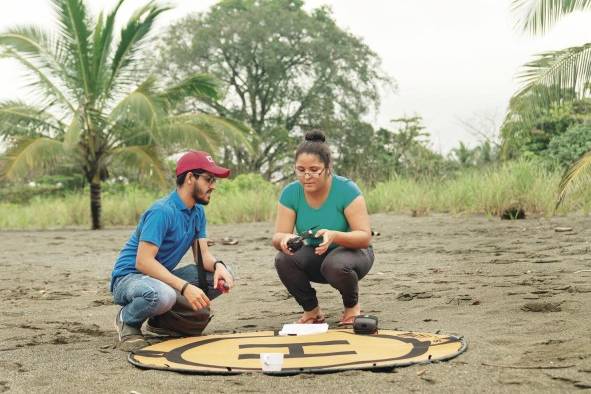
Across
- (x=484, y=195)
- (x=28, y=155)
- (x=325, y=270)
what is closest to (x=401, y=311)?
(x=325, y=270)

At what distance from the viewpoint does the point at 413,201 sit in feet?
48.0

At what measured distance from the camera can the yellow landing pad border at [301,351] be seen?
373cm

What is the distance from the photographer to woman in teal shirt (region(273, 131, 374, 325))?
467 centimetres

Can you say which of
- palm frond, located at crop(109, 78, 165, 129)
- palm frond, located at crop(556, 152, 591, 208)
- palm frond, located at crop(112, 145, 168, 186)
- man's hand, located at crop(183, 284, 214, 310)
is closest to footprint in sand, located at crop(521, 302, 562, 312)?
man's hand, located at crop(183, 284, 214, 310)

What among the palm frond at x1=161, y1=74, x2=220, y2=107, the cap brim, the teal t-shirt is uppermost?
the palm frond at x1=161, y1=74, x2=220, y2=107

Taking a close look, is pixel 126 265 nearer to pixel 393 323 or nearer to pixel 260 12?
pixel 393 323

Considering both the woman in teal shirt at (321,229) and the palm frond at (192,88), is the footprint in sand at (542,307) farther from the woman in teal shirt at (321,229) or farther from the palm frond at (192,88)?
the palm frond at (192,88)

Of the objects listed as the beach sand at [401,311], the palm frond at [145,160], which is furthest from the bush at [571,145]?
the palm frond at [145,160]

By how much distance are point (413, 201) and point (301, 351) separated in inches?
424

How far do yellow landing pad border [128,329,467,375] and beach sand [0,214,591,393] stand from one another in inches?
3.4

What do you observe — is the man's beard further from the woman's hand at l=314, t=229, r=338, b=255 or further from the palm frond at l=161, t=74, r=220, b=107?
the palm frond at l=161, t=74, r=220, b=107

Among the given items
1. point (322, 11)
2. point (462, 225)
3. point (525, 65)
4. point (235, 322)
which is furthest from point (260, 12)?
point (235, 322)

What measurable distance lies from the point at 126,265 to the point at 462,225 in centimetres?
816

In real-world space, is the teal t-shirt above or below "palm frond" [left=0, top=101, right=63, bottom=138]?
below
